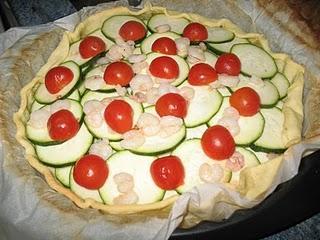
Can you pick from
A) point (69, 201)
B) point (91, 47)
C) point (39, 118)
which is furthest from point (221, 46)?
point (69, 201)

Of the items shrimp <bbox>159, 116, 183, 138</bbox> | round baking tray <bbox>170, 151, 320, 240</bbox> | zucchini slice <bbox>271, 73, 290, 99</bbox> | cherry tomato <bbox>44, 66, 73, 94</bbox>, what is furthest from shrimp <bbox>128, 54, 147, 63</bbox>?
round baking tray <bbox>170, 151, 320, 240</bbox>

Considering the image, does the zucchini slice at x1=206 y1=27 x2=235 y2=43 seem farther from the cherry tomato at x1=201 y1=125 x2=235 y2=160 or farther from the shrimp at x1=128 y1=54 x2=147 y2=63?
the cherry tomato at x1=201 y1=125 x2=235 y2=160

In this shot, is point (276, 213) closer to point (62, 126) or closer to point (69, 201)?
point (69, 201)

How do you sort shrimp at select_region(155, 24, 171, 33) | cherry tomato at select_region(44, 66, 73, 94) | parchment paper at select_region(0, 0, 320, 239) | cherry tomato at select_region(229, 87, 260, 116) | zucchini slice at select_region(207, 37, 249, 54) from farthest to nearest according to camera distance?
shrimp at select_region(155, 24, 171, 33) → zucchini slice at select_region(207, 37, 249, 54) → cherry tomato at select_region(44, 66, 73, 94) → cherry tomato at select_region(229, 87, 260, 116) → parchment paper at select_region(0, 0, 320, 239)

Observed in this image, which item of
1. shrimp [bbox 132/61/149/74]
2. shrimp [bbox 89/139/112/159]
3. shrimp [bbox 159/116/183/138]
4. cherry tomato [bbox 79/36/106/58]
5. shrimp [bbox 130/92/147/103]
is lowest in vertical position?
shrimp [bbox 89/139/112/159]

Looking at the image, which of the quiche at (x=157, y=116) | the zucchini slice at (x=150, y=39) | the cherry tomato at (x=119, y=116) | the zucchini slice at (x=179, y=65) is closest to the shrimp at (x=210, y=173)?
the quiche at (x=157, y=116)

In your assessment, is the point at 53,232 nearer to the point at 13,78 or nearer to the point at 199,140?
the point at 199,140
